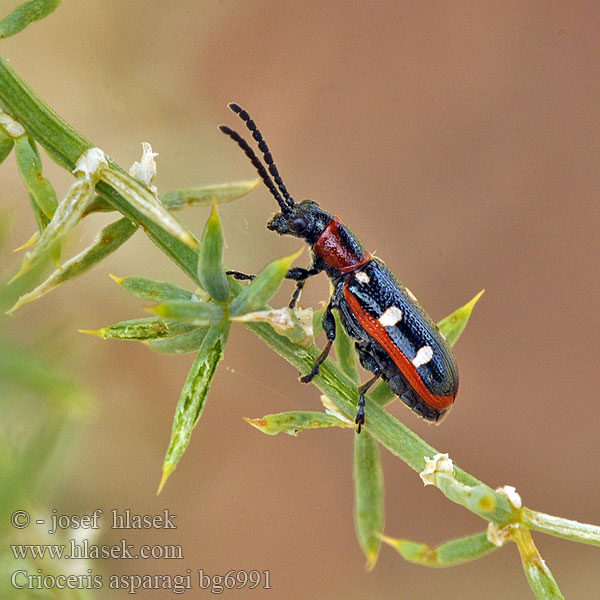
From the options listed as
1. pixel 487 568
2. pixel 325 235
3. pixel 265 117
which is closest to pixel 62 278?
pixel 325 235

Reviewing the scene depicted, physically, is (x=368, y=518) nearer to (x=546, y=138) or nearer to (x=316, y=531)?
(x=316, y=531)

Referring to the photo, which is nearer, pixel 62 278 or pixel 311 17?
pixel 62 278

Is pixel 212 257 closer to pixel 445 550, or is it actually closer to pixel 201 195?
pixel 201 195

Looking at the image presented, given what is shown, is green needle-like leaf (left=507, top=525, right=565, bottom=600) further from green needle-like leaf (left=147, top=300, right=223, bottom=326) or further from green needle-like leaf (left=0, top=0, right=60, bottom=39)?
green needle-like leaf (left=0, top=0, right=60, bottom=39)

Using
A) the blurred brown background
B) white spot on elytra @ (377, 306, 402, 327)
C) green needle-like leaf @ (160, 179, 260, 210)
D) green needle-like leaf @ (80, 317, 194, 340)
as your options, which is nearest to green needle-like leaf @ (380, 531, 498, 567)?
green needle-like leaf @ (80, 317, 194, 340)

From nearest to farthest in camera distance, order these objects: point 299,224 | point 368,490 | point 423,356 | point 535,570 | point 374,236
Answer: point 535,570
point 368,490
point 423,356
point 299,224
point 374,236

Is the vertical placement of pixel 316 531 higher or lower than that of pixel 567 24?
lower

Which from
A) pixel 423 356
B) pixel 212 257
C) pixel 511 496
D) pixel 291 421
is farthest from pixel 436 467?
pixel 423 356
